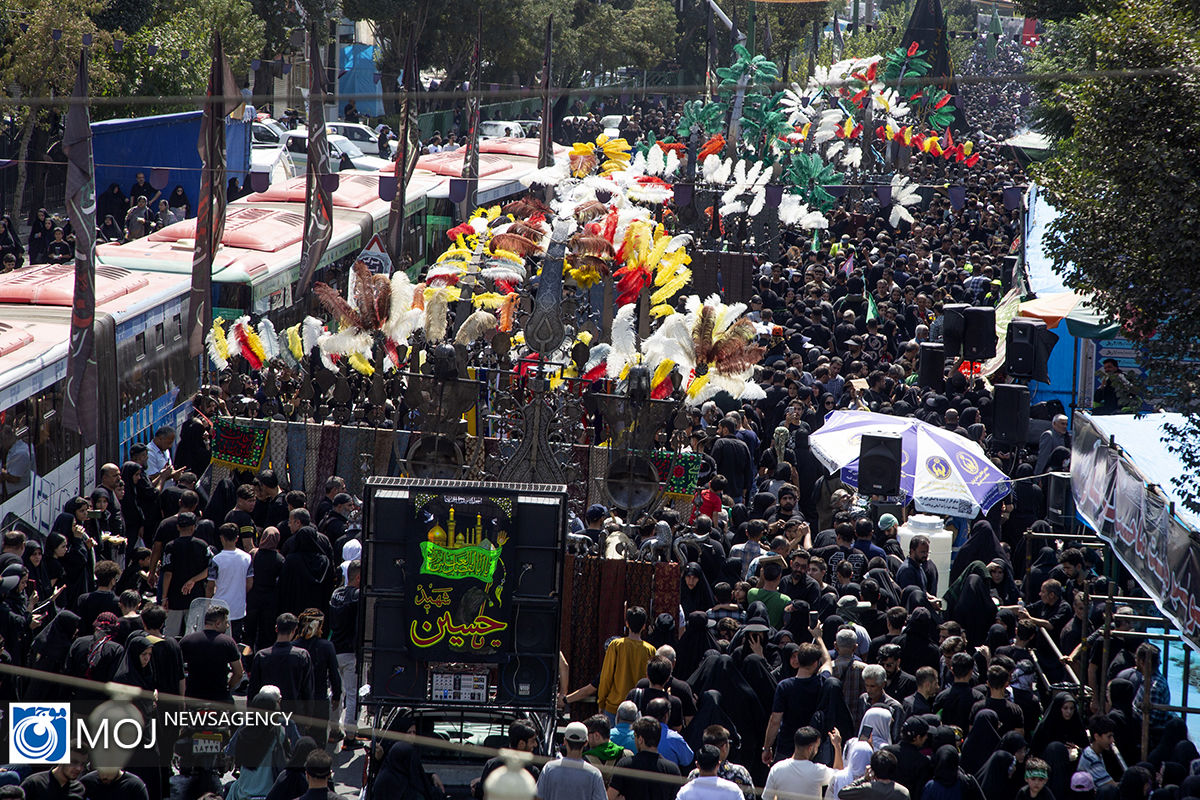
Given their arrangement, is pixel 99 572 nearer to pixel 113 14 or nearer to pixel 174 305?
pixel 174 305

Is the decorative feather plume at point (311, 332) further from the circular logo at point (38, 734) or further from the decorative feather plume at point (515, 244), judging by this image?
the circular logo at point (38, 734)

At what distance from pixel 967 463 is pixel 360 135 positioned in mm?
32642

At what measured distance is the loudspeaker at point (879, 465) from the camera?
41.2ft

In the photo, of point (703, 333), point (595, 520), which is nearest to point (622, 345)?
point (703, 333)

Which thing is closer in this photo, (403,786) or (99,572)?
(403,786)

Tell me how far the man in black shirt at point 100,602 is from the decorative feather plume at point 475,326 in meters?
6.01

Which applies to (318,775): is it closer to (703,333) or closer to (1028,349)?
(703,333)

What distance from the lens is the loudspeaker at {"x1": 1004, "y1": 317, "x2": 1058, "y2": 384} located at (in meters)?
15.1

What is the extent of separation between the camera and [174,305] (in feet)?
55.1

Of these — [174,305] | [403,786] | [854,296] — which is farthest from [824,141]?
[403,786]

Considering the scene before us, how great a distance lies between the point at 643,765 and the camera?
26.1 ft

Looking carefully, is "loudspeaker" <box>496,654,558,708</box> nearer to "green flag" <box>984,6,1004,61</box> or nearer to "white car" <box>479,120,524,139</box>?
"white car" <box>479,120,524,139</box>

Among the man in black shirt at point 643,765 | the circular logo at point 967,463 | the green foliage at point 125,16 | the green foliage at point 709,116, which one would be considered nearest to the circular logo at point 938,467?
the circular logo at point 967,463

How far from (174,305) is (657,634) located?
355 inches
